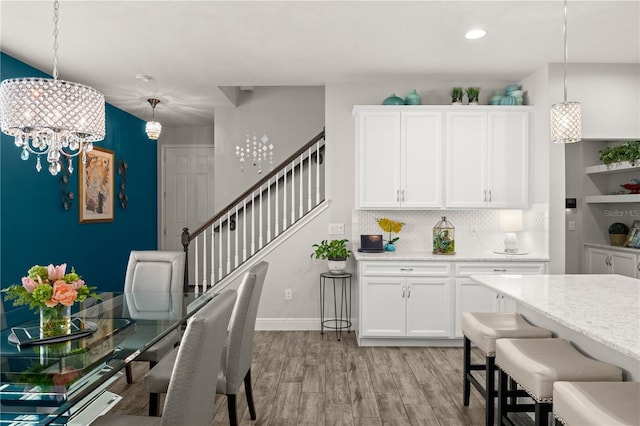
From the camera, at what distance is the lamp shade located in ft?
15.6

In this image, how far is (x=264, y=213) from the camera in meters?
6.66

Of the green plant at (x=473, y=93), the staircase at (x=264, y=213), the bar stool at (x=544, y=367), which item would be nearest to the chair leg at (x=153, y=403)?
the bar stool at (x=544, y=367)

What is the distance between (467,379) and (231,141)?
191 inches

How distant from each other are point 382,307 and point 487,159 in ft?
6.18

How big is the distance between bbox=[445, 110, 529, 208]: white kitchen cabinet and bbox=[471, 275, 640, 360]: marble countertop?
1786mm

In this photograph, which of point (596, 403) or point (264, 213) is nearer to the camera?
point (596, 403)

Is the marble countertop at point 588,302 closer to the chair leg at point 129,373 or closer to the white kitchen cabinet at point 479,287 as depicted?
the white kitchen cabinet at point 479,287

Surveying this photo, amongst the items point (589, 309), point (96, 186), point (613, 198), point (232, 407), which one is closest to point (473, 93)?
point (613, 198)

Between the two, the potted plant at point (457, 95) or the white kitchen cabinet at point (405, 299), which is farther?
the potted plant at point (457, 95)

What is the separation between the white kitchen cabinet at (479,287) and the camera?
450cm

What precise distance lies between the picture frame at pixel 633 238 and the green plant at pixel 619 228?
0.07m

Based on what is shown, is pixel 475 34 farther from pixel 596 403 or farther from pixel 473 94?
pixel 596 403

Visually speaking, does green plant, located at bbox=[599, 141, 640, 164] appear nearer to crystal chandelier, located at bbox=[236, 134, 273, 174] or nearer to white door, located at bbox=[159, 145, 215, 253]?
crystal chandelier, located at bbox=[236, 134, 273, 174]

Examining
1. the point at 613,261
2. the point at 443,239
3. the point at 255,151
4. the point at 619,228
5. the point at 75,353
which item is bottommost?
the point at 75,353
